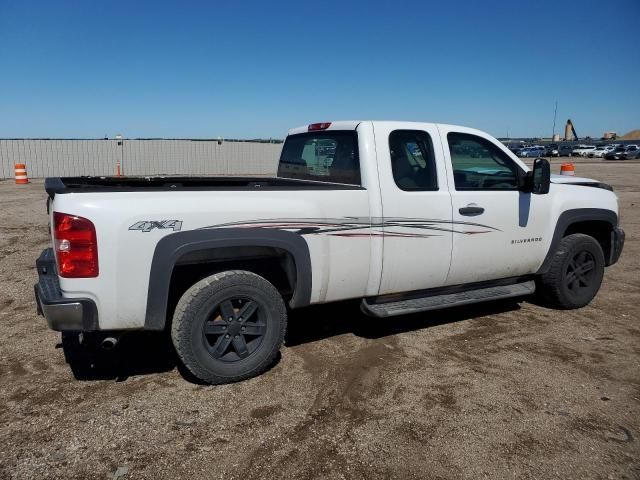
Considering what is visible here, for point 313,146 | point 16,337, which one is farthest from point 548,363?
point 16,337

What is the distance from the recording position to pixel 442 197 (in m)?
4.33

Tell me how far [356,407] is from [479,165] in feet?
8.35

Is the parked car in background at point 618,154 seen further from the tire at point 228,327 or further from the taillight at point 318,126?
the tire at point 228,327

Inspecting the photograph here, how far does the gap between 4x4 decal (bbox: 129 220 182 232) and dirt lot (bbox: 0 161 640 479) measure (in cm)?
118

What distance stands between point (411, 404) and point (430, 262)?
1305 millimetres

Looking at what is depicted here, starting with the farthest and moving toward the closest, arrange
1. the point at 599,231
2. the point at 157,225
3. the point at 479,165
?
the point at 599,231 → the point at 479,165 → the point at 157,225

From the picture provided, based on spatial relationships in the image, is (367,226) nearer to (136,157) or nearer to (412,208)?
(412,208)

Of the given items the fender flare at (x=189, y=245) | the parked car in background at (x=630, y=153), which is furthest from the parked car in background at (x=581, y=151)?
the fender flare at (x=189, y=245)

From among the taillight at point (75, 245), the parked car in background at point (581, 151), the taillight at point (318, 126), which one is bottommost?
the taillight at point (75, 245)

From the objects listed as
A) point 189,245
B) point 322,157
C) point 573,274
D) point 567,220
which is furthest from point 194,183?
point 573,274

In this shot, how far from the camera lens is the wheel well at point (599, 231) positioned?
5582 millimetres

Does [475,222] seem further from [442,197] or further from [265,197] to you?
[265,197]

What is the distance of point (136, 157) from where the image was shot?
85.8 feet

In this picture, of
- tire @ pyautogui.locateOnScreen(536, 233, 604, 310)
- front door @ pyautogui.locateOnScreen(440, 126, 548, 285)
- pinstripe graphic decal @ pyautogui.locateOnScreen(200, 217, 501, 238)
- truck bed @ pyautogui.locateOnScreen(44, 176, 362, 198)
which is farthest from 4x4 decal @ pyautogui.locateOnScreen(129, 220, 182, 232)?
tire @ pyautogui.locateOnScreen(536, 233, 604, 310)
